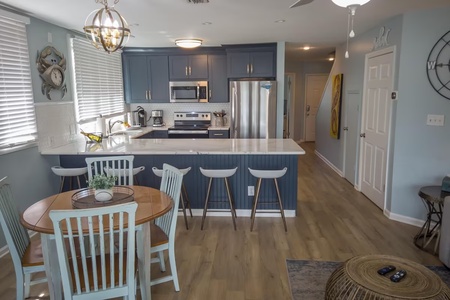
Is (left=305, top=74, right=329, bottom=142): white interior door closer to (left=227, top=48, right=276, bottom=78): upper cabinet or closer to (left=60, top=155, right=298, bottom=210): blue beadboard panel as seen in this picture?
(left=227, top=48, right=276, bottom=78): upper cabinet

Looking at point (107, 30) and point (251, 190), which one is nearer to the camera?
point (107, 30)

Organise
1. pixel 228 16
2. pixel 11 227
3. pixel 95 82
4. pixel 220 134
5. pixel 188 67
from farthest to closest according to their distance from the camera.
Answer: pixel 188 67, pixel 220 134, pixel 95 82, pixel 228 16, pixel 11 227

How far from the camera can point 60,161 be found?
4.15m

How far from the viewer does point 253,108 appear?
5.64 m

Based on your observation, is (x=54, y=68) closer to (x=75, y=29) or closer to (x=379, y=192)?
(x=75, y=29)

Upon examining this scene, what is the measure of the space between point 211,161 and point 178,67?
9.29 feet

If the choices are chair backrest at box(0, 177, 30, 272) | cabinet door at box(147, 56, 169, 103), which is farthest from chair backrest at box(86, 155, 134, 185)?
cabinet door at box(147, 56, 169, 103)

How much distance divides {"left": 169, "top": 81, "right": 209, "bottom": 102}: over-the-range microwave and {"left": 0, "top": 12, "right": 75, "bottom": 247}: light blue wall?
234 centimetres

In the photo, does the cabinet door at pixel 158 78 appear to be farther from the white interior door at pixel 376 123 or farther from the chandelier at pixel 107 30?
the chandelier at pixel 107 30

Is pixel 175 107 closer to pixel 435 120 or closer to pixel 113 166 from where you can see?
pixel 113 166

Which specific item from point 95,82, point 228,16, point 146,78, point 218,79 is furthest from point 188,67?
point 228,16

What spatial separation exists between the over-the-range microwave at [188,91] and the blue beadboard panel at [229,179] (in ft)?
7.78

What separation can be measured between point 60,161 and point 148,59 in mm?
2858

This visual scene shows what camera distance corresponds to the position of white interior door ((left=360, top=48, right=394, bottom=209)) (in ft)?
13.6
